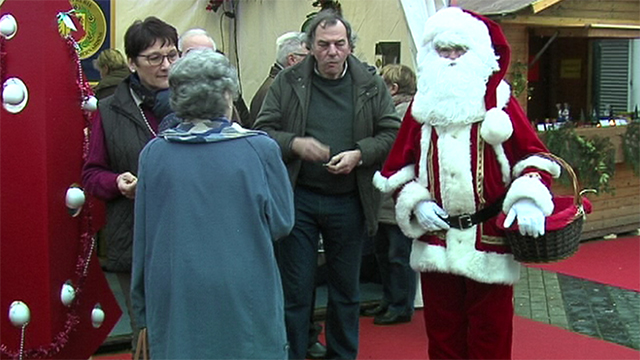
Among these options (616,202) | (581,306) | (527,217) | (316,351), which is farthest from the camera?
(616,202)

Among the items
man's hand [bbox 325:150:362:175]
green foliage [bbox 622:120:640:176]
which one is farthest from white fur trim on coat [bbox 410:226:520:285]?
green foliage [bbox 622:120:640:176]

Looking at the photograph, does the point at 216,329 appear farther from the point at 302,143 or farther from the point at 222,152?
the point at 302,143

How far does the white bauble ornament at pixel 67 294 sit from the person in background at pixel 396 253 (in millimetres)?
2523

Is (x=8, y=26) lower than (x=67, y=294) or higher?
higher

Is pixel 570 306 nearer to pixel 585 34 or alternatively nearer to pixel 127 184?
pixel 585 34


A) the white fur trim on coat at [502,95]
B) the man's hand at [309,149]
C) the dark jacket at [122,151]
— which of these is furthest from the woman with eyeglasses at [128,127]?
the white fur trim on coat at [502,95]

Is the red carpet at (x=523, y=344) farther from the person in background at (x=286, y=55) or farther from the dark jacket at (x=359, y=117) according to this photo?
the person in background at (x=286, y=55)

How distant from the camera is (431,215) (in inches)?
157

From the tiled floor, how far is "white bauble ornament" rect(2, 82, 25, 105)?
6.74 feet

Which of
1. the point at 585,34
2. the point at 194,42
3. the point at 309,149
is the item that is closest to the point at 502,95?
the point at 309,149

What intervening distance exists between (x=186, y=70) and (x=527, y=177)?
157 cm

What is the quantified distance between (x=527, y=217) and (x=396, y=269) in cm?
243

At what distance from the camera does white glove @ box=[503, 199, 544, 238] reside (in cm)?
367

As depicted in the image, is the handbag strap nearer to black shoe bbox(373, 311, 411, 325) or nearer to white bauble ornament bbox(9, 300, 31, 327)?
white bauble ornament bbox(9, 300, 31, 327)
